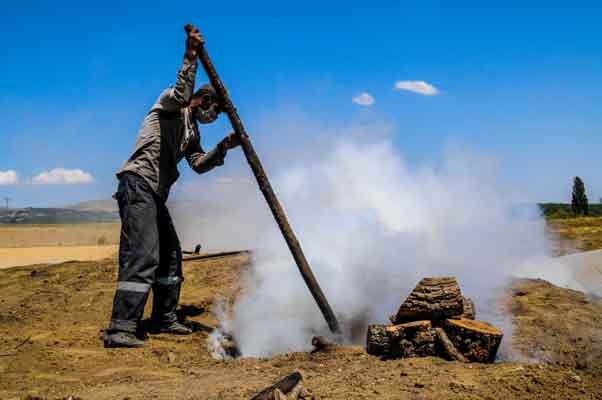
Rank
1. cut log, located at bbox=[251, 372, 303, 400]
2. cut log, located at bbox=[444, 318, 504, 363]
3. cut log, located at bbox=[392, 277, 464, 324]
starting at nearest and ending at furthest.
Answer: cut log, located at bbox=[251, 372, 303, 400], cut log, located at bbox=[444, 318, 504, 363], cut log, located at bbox=[392, 277, 464, 324]

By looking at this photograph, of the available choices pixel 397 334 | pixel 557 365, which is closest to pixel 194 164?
pixel 397 334

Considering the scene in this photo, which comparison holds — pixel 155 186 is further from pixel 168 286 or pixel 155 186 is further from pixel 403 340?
pixel 403 340

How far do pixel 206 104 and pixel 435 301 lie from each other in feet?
9.20

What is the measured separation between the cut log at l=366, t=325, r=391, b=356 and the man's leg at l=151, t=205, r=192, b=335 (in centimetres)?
216

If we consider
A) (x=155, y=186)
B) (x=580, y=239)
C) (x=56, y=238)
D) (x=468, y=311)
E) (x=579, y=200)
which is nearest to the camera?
(x=468, y=311)

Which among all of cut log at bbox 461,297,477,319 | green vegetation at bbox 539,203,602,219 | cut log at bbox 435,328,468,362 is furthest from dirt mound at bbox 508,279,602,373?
green vegetation at bbox 539,203,602,219

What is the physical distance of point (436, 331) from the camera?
3.75m

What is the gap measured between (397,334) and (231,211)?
36.6 feet

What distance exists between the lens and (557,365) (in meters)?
3.58

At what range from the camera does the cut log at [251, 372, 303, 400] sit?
2.65m

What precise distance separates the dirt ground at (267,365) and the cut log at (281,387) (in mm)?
146

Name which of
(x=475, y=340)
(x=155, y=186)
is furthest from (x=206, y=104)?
(x=475, y=340)

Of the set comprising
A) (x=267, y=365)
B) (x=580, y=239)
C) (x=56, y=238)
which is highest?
(x=580, y=239)

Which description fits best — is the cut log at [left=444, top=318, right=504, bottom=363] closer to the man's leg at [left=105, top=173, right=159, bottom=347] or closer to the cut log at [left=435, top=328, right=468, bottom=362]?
the cut log at [left=435, top=328, right=468, bottom=362]
